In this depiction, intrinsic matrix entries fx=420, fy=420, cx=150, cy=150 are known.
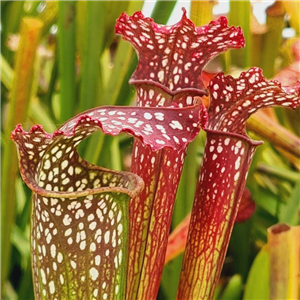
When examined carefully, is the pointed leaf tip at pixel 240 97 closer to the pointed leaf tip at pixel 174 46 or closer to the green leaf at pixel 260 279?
the pointed leaf tip at pixel 174 46

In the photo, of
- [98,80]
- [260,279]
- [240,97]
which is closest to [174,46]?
[240,97]

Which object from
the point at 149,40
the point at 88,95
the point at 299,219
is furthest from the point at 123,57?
the point at 299,219

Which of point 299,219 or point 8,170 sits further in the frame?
point 299,219

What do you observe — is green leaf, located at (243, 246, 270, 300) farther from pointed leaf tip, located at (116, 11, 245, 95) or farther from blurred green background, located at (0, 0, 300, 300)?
pointed leaf tip, located at (116, 11, 245, 95)

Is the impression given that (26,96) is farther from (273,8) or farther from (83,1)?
(273,8)

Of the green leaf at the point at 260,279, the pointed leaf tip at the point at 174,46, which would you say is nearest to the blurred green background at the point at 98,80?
the green leaf at the point at 260,279

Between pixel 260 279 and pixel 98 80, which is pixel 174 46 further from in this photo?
pixel 260 279
